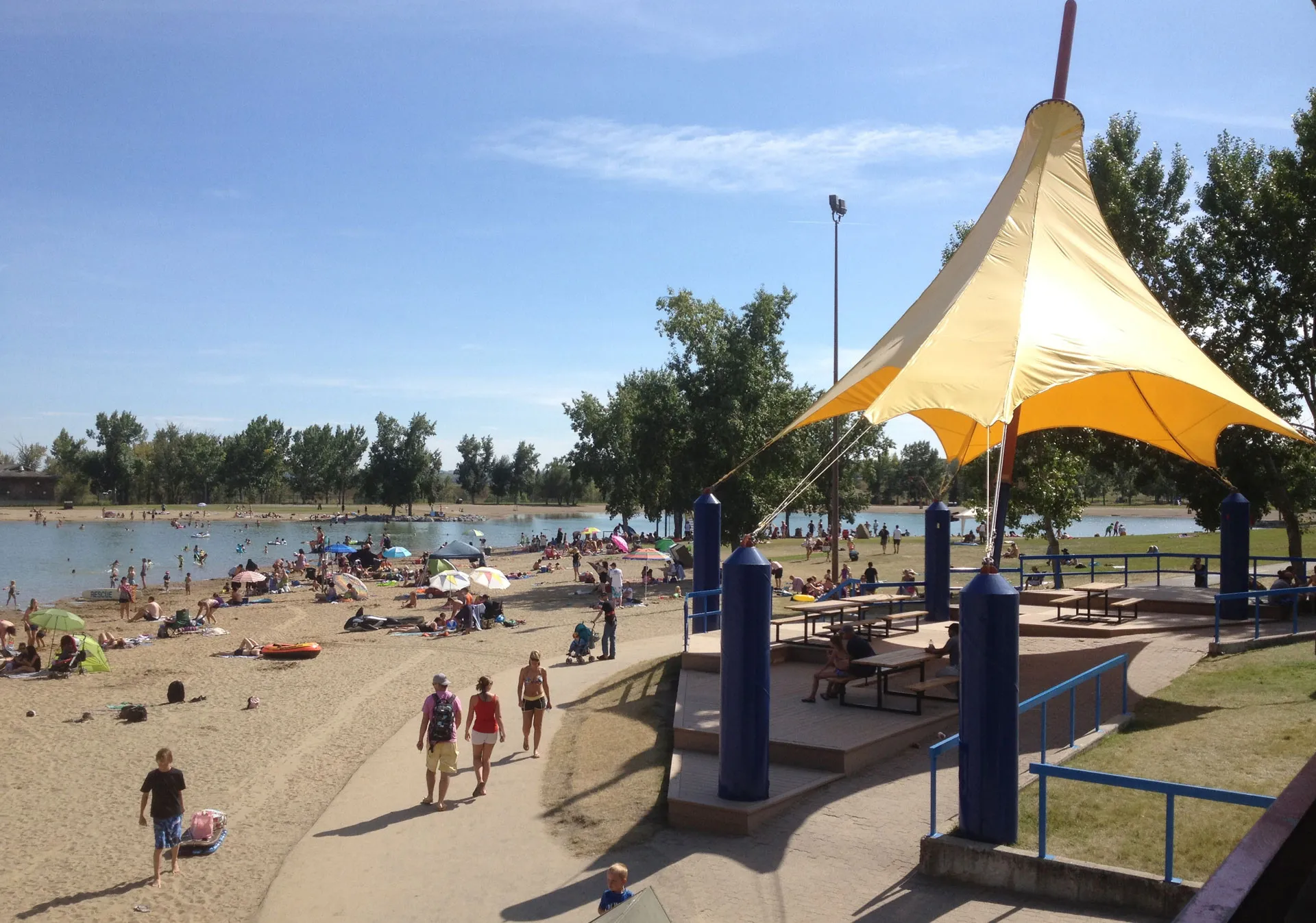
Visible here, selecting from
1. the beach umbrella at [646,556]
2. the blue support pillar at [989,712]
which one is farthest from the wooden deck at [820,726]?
the beach umbrella at [646,556]

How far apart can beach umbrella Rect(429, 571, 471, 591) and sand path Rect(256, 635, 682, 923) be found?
52.2 feet

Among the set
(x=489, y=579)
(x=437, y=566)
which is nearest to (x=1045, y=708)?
(x=489, y=579)

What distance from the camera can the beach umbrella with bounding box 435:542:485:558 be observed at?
128ft

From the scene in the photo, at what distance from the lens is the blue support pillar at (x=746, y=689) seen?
9547 mm

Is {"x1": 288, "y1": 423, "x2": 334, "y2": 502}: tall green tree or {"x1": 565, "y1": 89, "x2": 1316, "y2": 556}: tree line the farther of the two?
{"x1": 288, "y1": 423, "x2": 334, "y2": 502}: tall green tree

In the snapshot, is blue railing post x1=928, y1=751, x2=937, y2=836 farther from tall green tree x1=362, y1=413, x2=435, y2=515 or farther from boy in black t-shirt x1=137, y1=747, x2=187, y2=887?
tall green tree x1=362, y1=413, x2=435, y2=515

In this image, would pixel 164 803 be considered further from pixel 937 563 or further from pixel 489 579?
pixel 489 579

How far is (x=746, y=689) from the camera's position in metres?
9.59

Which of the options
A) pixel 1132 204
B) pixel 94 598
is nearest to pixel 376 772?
pixel 1132 204

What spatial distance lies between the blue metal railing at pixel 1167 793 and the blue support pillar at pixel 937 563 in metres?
11.1

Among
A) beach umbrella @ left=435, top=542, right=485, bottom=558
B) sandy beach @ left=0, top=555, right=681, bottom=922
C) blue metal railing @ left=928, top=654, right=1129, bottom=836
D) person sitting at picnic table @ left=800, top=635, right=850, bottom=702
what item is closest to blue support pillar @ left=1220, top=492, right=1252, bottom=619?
blue metal railing @ left=928, top=654, right=1129, bottom=836

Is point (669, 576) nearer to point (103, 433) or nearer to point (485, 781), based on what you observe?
point (485, 781)

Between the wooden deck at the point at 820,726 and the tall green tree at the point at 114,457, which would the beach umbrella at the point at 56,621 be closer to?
the wooden deck at the point at 820,726

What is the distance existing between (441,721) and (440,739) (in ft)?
0.73
